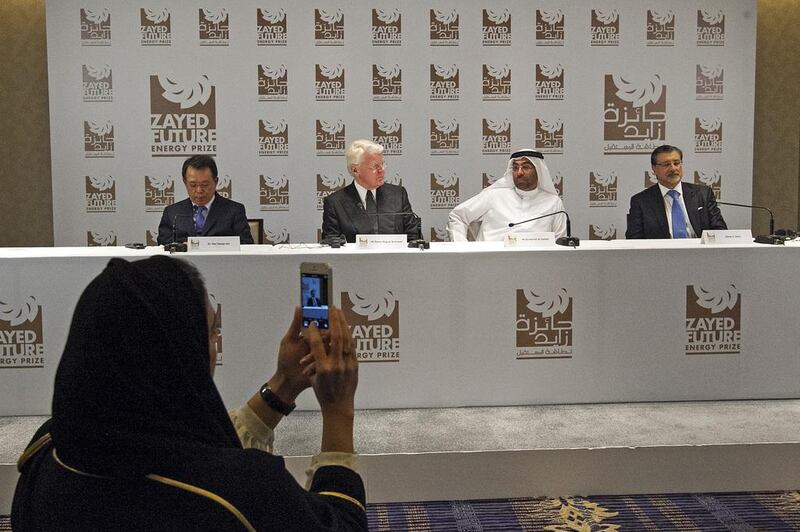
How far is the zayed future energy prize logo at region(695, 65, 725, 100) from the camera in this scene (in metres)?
6.46

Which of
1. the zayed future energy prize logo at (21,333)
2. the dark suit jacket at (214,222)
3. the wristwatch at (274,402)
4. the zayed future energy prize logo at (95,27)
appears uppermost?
the zayed future energy prize logo at (95,27)

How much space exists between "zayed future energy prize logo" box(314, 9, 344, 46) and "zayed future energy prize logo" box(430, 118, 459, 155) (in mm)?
921

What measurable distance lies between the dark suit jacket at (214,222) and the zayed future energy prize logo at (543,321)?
190cm

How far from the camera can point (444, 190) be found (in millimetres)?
6402

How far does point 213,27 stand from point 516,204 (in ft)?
8.53

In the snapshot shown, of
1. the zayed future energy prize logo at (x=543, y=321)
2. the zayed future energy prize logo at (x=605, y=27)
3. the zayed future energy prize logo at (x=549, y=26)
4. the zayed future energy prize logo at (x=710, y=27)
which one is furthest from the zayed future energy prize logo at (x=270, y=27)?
the zayed future energy prize logo at (x=543, y=321)

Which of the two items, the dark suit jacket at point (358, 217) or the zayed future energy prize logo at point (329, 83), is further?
the zayed future energy prize logo at point (329, 83)

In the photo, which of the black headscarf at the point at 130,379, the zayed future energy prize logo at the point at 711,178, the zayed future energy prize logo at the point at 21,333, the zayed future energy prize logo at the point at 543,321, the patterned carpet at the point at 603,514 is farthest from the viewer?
the zayed future energy prize logo at the point at 711,178

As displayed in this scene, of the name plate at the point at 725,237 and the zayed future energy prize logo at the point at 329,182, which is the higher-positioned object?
the zayed future energy prize logo at the point at 329,182

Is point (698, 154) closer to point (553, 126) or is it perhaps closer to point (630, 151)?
point (630, 151)

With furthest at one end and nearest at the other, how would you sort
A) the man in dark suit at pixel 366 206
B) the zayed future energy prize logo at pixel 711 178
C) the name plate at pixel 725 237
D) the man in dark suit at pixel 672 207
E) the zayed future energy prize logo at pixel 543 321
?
the zayed future energy prize logo at pixel 711 178 → the man in dark suit at pixel 672 207 → the man in dark suit at pixel 366 206 → the name plate at pixel 725 237 → the zayed future energy prize logo at pixel 543 321

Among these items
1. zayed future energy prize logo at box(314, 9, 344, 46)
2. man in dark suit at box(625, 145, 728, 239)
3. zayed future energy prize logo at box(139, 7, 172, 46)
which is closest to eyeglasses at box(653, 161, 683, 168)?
man in dark suit at box(625, 145, 728, 239)

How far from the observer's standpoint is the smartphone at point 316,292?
155 centimetres

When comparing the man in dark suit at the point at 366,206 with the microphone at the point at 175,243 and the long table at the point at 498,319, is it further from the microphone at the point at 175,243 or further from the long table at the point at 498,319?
the long table at the point at 498,319
